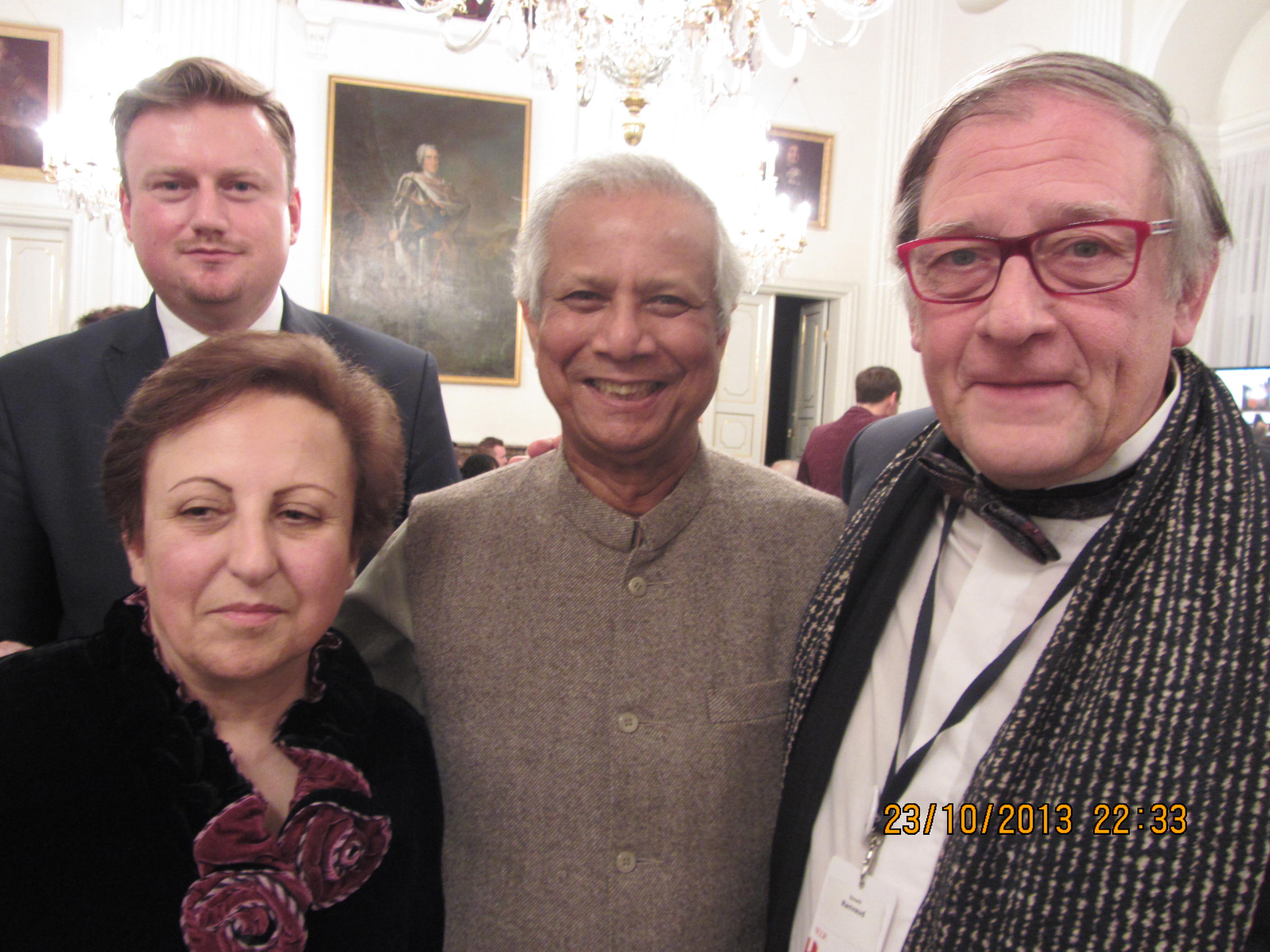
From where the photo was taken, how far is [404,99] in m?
8.00

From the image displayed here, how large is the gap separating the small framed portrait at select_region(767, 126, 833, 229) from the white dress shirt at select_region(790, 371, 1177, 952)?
808 cm

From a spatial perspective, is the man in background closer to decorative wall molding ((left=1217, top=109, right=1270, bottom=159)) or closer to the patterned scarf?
the patterned scarf

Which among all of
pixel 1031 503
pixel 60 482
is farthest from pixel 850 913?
pixel 60 482

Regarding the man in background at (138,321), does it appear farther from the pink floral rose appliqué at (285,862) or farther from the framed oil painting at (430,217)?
the framed oil painting at (430,217)

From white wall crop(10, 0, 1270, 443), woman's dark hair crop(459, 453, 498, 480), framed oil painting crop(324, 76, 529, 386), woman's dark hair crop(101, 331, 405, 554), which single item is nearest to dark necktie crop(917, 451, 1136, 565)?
woman's dark hair crop(101, 331, 405, 554)

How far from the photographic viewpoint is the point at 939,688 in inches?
49.3

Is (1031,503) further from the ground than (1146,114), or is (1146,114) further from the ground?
(1146,114)

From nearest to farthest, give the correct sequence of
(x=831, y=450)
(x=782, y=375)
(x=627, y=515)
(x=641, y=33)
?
(x=627, y=515), (x=641, y=33), (x=831, y=450), (x=782, y=375)

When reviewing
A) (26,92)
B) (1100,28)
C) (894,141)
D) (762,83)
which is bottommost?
(26,92)

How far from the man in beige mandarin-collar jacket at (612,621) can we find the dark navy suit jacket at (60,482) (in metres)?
0.45

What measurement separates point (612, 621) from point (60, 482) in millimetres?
981

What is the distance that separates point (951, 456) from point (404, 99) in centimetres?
772

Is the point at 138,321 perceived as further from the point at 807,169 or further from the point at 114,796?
the point at 807,169

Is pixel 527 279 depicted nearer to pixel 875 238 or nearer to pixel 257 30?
pixel 257 30
